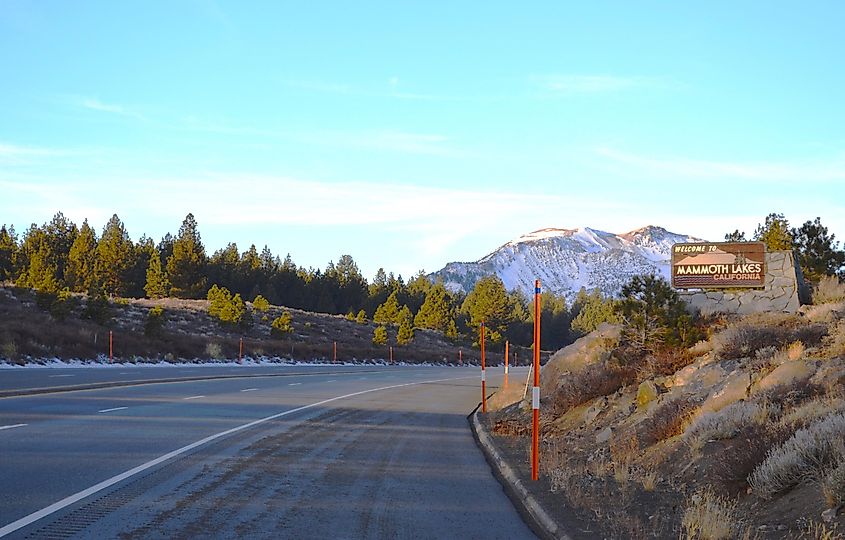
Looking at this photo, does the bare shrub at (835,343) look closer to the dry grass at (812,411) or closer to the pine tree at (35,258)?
the dry grass at (812,411)

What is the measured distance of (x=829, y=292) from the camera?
63.5 feet

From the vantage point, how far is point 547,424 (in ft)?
54.3

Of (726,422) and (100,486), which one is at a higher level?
(726,422)

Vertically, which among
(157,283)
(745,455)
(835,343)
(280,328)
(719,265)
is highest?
(157,283)

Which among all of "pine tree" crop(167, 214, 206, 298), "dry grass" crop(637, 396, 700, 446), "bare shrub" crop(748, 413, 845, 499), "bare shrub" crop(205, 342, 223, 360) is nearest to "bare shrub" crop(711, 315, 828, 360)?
"dry grass" crop(637, 396, 700, 446)

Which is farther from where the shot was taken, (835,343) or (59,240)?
(59,240)

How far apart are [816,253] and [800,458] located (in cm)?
1969

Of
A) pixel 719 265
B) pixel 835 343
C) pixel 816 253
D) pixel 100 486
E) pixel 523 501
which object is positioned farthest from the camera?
pixel 816 253

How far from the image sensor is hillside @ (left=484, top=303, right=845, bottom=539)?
24.3ft

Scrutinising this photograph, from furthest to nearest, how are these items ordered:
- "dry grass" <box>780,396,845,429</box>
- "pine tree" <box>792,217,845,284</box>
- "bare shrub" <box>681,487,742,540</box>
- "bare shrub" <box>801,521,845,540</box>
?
"pine tree" <box>792,217,845,284</box> → "dry grass" <box>780,396,845,429</box> → "bare shrub" <box>681,487,742,540</box> → "bare shrub" <box>801,521,845,540</box>

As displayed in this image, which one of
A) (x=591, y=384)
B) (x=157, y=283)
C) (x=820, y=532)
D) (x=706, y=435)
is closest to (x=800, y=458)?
(x=820, y=532)

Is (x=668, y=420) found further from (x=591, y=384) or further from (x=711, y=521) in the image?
(x=711, y=521)

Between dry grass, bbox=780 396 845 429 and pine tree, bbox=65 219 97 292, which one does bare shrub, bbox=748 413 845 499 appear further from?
pine tree, bbox=65 219 97 292

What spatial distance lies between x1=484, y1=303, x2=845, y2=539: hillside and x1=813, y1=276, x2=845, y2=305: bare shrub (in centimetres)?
216
